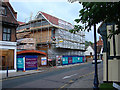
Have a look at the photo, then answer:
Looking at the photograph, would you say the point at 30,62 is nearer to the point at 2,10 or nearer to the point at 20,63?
the point at 20,63

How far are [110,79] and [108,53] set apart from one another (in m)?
1.98

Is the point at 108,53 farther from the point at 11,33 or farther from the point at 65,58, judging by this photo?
the point at 65,58

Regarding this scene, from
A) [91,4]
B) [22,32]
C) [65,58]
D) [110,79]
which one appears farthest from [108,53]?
[22,32]

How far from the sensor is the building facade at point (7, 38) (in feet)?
67.7

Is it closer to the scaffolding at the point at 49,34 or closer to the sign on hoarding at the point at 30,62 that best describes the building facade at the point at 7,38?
the sign on hoarding at the point at 30,62

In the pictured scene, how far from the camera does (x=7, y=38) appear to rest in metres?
21.4

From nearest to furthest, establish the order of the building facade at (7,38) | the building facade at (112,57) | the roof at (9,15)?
the building facade at (112,57) → the building facade at (7,38) → the roof at (9,15)

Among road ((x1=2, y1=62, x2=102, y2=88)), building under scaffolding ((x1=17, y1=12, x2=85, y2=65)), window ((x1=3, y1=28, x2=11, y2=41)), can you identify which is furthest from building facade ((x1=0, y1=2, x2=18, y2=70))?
building under scaffolding ((x1=17, y1=12, x2=85, y2=65))

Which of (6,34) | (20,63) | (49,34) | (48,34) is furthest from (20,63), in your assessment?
(49,34)

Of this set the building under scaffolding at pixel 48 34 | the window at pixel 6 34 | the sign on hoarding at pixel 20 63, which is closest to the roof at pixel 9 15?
the window at pixel 6 34

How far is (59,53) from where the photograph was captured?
3688cm

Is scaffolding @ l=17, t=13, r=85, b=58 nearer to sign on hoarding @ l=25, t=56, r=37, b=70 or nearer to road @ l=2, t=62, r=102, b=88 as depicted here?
sign on hoarding @ l=25, t=56, r=37, b=70

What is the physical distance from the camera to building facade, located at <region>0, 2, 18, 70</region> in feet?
67.7

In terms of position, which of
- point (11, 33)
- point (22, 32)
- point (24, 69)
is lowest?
point (24, 69)
